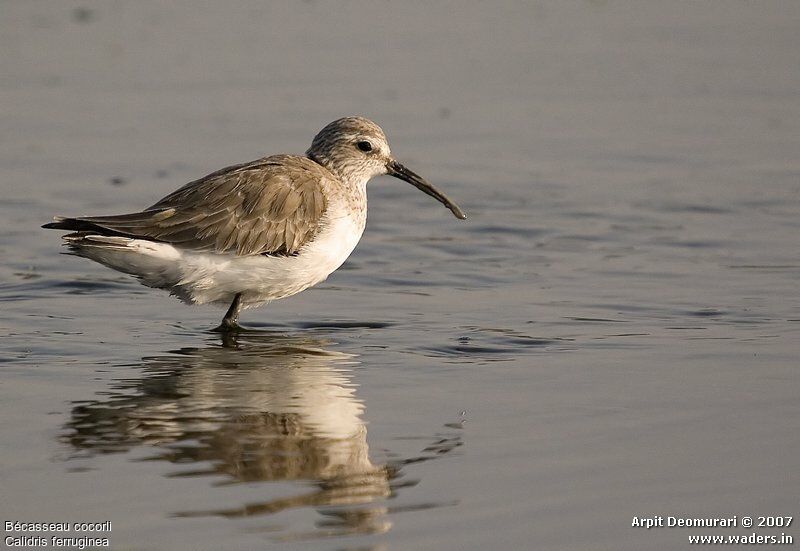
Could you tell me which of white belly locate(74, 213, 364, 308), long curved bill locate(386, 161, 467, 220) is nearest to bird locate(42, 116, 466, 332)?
white belly locate(74, 213, 364, 308)

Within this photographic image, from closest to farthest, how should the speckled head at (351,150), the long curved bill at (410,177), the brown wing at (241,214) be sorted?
1. the brown wing at (241,214)
2. the speckled head at (351,150)
3. the long curved bill at (410,177)

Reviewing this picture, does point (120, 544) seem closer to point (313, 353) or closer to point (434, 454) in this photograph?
point (434, 454)

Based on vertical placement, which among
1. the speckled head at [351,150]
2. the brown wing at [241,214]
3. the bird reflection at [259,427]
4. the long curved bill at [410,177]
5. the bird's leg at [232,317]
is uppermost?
the speckled head at [351,150]

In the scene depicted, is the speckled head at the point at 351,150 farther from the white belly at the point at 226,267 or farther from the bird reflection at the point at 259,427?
the bird reflection at the point at 259,427

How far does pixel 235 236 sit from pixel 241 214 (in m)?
0.18


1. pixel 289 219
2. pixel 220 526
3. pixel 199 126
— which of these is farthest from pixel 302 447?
pixel 199 126

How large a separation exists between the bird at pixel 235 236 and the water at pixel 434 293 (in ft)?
1.31

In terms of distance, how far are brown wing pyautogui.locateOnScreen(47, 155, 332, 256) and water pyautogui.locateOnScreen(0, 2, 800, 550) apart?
0.72 meters

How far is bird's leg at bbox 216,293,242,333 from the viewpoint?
10.0 metres

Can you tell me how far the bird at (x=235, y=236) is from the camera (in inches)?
375

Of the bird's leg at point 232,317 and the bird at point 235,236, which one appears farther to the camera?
the bird's leg at point 232,317

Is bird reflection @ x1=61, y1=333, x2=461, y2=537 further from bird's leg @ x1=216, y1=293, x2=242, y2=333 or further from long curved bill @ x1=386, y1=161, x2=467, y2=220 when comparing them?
long curved bill @ x1=386, y1=161, x2=467, y2=220

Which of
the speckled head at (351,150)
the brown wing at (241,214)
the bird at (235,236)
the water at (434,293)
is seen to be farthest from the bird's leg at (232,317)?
the speckled head at (351,150)

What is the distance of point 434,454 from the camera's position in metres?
7.14
